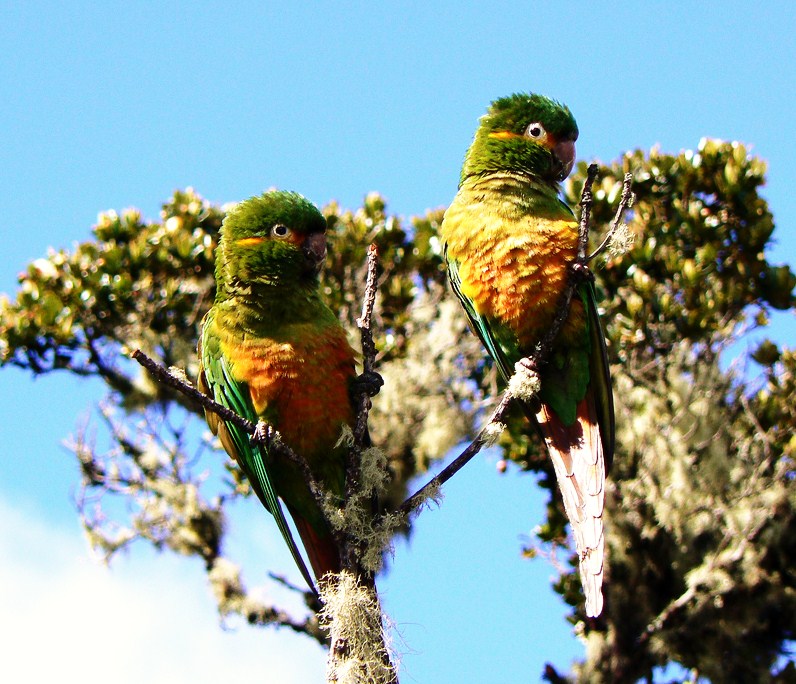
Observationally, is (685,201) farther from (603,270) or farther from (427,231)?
(427,231)

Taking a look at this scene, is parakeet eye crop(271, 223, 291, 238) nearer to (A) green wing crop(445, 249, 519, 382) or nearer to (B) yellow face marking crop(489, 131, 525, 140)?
(A) green wing crop(445, 249, 519, 382)

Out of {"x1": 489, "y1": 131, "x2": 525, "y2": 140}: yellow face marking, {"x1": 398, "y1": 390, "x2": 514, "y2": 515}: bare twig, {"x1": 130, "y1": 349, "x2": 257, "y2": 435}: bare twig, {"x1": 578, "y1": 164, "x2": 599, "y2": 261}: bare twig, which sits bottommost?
{"x1": 398, "y1": 390, "x2": 514, "y2": 515}: bare twig

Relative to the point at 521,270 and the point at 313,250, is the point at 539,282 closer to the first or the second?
the point at 521,270

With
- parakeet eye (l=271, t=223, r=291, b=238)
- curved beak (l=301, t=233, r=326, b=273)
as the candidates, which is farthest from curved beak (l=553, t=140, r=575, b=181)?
parakeet eye (l=271, t=223, r=291, b=238)

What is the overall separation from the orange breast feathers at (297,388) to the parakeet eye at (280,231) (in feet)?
1.76

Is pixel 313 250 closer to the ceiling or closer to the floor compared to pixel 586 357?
closer to the ceiling

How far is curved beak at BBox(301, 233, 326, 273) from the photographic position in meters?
4.27

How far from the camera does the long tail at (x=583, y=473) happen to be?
3605 mm

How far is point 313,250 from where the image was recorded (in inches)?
168

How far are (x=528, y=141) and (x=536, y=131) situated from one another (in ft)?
0.23

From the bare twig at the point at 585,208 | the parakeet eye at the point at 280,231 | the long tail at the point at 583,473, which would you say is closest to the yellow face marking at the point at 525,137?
the bare twig at the point at 585,208

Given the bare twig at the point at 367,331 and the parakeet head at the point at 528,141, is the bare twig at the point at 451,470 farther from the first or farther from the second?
the parakeet head at the point at 528,141

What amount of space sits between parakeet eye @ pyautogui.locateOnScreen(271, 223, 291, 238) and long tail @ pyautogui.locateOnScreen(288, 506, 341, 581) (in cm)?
127

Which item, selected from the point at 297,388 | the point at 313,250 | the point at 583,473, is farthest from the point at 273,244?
the point at 583,473
